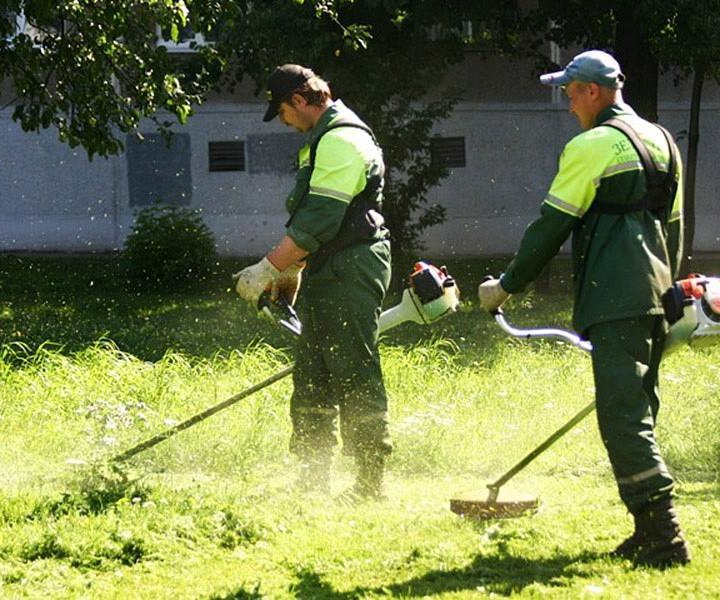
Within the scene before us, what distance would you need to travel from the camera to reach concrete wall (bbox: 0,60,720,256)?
23016mm

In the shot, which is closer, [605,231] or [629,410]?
[629,410]

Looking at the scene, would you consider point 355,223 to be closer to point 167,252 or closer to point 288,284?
point 288,284

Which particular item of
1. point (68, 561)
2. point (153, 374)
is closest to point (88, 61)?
point (153, 374)

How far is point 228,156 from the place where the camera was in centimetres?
2356

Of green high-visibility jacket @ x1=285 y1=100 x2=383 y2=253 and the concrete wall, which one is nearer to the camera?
green high-visibility jacket @ x1=285 y1=100 x2=383 y2=253

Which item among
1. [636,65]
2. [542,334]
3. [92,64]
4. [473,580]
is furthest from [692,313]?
[636,65]

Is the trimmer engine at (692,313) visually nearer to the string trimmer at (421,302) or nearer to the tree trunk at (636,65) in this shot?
the string trimmer at (421,302)

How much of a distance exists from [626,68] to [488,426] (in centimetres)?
1019

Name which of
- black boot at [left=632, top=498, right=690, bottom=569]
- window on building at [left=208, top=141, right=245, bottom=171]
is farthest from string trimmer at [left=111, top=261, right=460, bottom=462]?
window on building at [left=208, top=141, right=245, bottom=171]

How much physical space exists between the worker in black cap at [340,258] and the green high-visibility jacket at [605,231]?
4.32 ft

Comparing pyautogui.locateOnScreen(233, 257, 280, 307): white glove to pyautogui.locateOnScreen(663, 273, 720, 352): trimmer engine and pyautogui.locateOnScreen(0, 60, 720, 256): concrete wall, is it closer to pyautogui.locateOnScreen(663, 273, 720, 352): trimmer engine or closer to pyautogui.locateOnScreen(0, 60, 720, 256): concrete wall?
pyautogui.locateOnScreen(663, 273, 720, 352): trimmer engine

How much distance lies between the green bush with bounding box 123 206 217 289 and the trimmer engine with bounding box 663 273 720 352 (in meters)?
13.0

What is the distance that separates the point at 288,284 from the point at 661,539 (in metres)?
2.44

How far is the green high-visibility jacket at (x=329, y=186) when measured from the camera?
22.8ft
